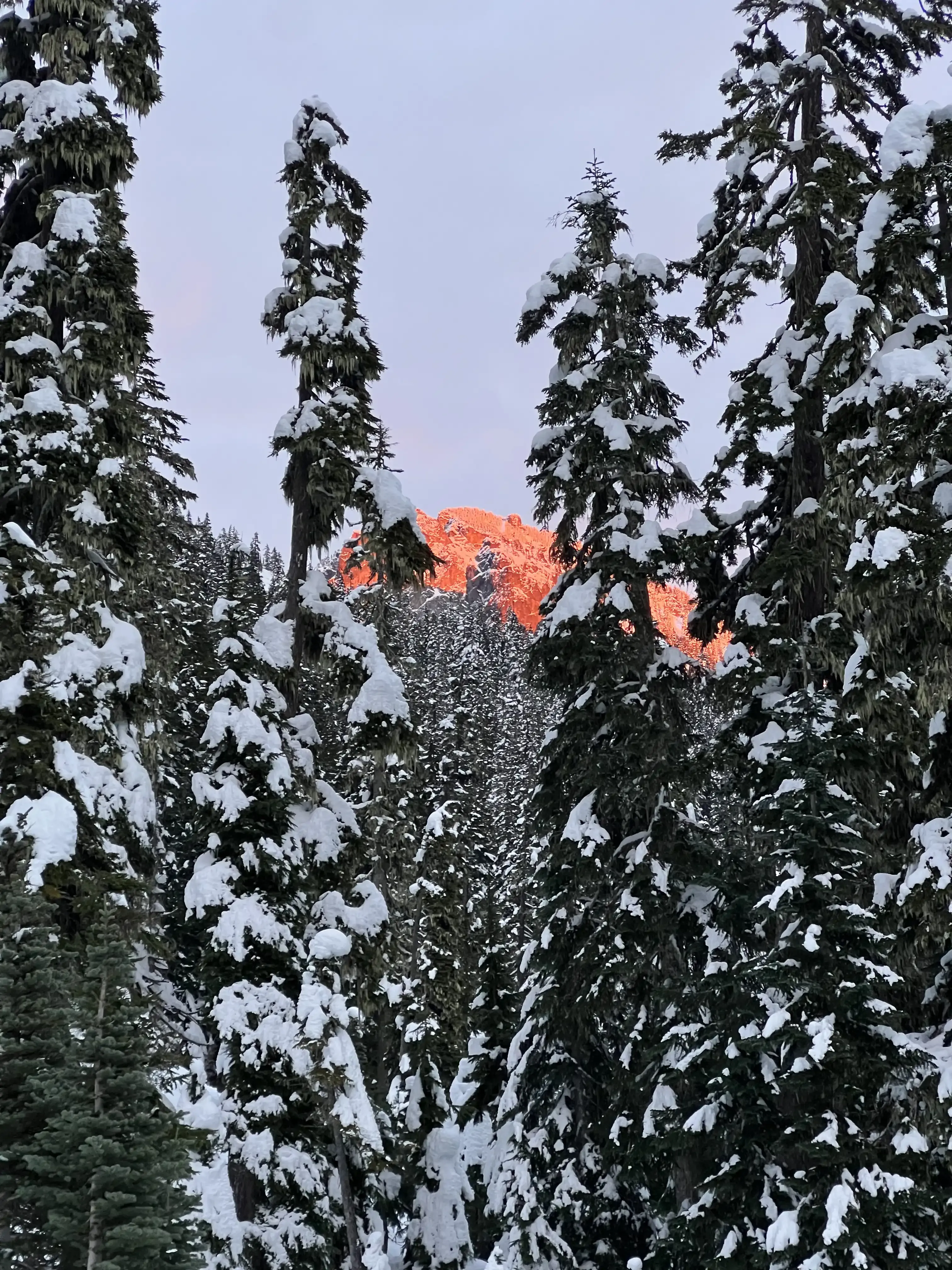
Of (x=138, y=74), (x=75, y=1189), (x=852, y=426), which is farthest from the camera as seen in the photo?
(x=138, y=74)

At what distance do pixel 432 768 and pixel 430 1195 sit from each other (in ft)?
44.2

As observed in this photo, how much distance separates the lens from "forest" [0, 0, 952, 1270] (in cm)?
870

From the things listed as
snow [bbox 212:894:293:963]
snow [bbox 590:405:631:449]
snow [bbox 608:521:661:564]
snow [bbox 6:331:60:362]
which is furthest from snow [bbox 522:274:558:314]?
snow [bbox 212:894:293:963]

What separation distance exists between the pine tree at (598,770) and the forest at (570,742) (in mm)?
77

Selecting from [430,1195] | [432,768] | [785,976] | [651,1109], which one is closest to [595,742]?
[651,1109]

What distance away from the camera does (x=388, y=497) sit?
13281 mm

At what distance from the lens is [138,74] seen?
11867 millimetres

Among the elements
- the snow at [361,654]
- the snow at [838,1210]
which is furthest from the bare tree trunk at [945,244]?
the snow at [838,1210]

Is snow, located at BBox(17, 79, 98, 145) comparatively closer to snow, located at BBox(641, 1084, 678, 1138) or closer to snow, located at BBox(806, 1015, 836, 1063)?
snow, located at BBox(806, 1015, 836, 1063)

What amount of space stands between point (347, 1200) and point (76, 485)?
9243 millimetres

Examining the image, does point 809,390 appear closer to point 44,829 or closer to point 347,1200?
point 44,829

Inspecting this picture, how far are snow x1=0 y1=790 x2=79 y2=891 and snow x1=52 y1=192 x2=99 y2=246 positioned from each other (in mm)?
5946

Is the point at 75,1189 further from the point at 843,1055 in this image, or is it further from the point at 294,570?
the point at 294,570

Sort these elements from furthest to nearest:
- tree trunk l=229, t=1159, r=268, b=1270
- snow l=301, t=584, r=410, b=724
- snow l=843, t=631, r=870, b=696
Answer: snow l=301, t=584, r=410, b=724, tree trunk l=229, t=1159, r=268, b=1270, snow l=843, t=631, r=870, b=696
